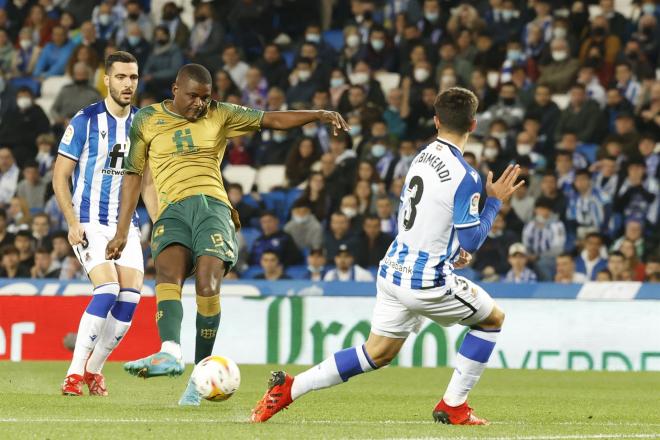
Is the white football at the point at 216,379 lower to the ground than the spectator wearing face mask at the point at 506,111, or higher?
lower

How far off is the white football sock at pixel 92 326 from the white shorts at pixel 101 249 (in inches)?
8.5

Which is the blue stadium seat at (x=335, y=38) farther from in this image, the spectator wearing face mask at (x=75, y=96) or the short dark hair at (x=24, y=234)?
the short dark hair at (x=24, y=234)

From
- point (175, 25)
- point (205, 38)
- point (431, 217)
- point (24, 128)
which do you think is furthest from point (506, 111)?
point (431, 217)

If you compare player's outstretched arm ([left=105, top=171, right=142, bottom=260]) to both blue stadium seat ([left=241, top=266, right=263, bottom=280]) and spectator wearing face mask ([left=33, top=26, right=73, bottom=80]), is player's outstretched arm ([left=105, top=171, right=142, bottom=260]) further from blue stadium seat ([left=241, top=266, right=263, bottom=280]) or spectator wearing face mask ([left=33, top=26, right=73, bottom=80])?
spectator wearing face mask ([left=33, top=26, right=73, bottom=80])

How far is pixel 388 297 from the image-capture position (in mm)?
7449

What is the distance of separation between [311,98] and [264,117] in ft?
36.0

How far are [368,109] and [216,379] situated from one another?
1166cm

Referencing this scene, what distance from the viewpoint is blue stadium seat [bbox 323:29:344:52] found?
21453mm

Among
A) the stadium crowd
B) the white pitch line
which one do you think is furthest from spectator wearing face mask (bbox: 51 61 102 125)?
the white pitch line

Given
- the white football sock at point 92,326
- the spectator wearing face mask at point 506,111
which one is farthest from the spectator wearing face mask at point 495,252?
the white football sock at point 92,326

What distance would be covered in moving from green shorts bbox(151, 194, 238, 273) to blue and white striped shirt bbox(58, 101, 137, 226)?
1372 mm

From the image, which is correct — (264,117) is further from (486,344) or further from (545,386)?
(545,386)

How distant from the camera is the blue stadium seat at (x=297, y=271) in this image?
17.1 meters

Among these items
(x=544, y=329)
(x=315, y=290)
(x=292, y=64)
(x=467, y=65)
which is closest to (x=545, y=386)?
(x=544, y=329)
